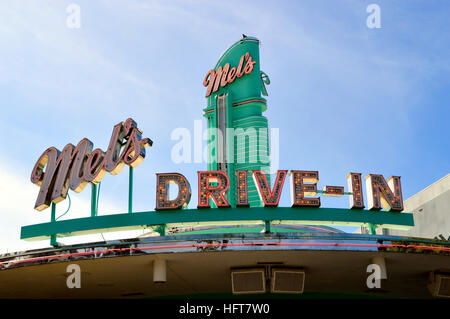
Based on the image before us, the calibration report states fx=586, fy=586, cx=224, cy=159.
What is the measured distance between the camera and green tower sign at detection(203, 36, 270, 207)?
32156mm

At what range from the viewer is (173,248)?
14117mm

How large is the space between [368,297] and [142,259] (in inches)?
307

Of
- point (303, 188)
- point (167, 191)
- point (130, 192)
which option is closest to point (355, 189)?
point (303, 188)

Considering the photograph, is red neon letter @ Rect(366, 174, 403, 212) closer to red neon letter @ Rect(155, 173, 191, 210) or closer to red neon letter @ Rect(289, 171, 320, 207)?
red neon letter @ Rect(289, 171, 320, 207)

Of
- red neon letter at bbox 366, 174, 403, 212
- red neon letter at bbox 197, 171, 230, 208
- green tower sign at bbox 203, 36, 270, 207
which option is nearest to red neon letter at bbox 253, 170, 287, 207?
red neon letter at bbox 197, 171, 230, 208

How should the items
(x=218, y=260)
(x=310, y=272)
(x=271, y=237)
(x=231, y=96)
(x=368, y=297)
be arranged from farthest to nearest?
(x=231, y=96)
(x=368, y=297)
(x=310, y=272)
(x=218, y=260)
(x=271, y=237)

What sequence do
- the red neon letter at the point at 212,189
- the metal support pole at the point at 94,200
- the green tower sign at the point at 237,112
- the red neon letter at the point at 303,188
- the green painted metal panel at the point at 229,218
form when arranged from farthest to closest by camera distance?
the green tower sign at the point at 237,112, the metal support pole at the point at 94,200, the red neon letter at the point at 212,189, the red neon letter at the point at 303,188, the green painted metal panel at the point at 229,218

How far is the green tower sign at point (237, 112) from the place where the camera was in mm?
32156

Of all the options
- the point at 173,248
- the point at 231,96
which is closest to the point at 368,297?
the point at 173,248

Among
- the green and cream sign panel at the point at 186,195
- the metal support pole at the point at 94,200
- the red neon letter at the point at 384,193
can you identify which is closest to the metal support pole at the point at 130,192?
the green and cream sign panel at the point at 186,195

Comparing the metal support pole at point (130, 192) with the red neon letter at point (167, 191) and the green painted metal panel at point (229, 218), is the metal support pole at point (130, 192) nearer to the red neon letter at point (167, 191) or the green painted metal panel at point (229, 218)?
the green painted metal panel at point (229, 218)

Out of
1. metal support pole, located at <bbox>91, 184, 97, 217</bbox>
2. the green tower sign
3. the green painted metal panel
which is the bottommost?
the green painted metal panel

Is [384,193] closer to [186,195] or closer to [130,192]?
[186,195]
